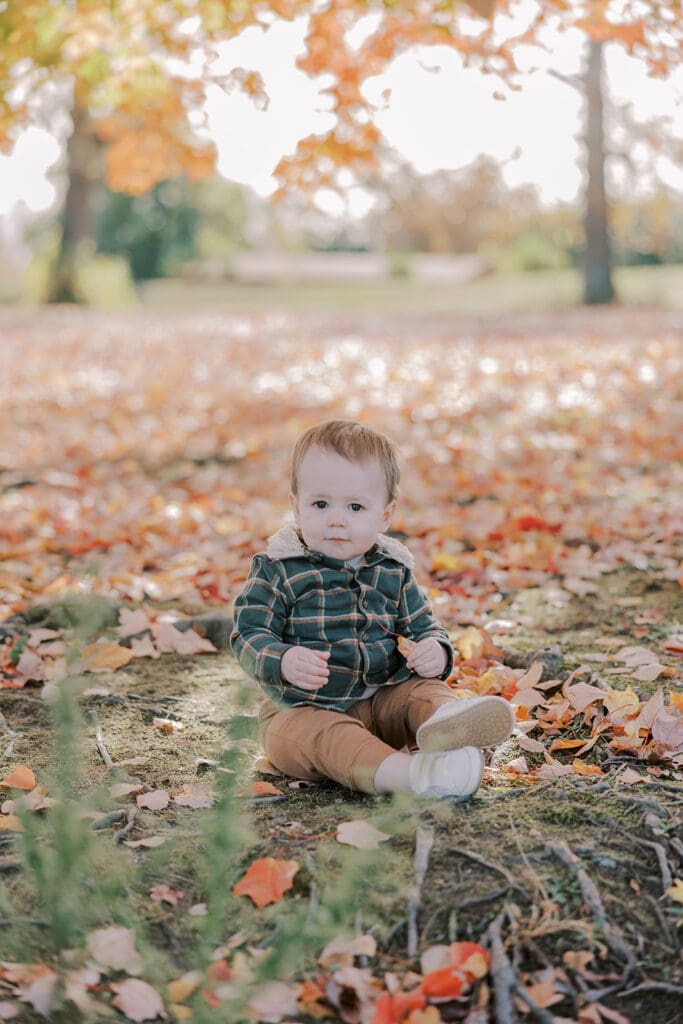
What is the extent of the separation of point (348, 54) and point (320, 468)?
5.04 m

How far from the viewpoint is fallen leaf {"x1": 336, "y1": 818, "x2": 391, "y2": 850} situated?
2508 mm

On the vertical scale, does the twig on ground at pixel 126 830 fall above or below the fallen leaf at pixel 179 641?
below

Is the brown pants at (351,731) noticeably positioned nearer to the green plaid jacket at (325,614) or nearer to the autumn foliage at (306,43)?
the green plaid jacket at (325,614)

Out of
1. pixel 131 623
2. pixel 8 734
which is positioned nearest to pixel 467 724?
pixel 8 734

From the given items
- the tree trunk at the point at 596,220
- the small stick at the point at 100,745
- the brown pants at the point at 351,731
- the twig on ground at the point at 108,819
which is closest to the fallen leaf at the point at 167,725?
the small stick at the point at 100,745

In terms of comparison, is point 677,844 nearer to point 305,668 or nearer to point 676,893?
point 676,893

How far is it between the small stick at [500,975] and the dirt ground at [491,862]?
24mm

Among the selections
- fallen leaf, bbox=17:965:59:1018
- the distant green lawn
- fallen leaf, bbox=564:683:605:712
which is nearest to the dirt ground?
fallen leaf, bbox=17:965:59:1018

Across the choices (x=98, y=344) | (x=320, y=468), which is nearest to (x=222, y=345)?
(x=98, y=344)

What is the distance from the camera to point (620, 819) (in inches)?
101

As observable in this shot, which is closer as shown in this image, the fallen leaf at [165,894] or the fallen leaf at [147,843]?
the fallen leaf at [165,894]

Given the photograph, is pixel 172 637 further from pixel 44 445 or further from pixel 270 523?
pixel 44 445

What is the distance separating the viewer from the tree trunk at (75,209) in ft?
73.7

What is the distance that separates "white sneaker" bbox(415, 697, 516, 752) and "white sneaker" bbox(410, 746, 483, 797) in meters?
0.03
